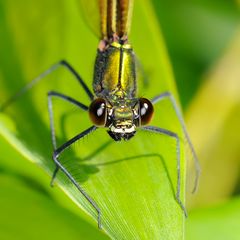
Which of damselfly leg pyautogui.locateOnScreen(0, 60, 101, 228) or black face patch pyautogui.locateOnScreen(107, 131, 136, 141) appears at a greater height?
damselfly leg pyautogui.locateOnScreen(0, 60, 101, 228)

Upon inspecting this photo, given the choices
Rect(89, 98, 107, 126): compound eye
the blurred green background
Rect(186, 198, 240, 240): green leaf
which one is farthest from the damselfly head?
Rect(186, 198, 240, 240): green leaf

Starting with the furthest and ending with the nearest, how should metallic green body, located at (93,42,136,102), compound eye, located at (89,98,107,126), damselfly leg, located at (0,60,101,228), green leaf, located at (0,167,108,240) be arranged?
metallic green body, located at (93,42,136,102), compound eye, located at (89,98,107,126), damselfly leg, located at (0,60,101,228), green leaf, located at (0,167,108,240)

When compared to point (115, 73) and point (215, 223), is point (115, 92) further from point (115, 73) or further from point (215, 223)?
point (215, 223)

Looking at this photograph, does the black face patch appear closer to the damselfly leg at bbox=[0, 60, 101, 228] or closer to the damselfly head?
the damselfly head

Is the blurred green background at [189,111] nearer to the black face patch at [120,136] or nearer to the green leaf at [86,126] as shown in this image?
the green leaf at [86,126]

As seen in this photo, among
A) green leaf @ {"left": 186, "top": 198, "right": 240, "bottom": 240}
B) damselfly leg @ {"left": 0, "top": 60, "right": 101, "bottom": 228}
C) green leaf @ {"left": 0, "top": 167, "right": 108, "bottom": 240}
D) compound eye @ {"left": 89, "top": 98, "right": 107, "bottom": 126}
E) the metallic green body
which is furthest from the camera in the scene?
the metallic green body

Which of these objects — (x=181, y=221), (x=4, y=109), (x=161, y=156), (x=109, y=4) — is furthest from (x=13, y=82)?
(x=181, y=221)

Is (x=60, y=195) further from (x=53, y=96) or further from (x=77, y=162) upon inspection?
(x=53, y=96)

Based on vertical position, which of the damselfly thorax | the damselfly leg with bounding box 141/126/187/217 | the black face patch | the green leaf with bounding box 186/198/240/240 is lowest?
the green leaf with bounding box 186/198/240/240
